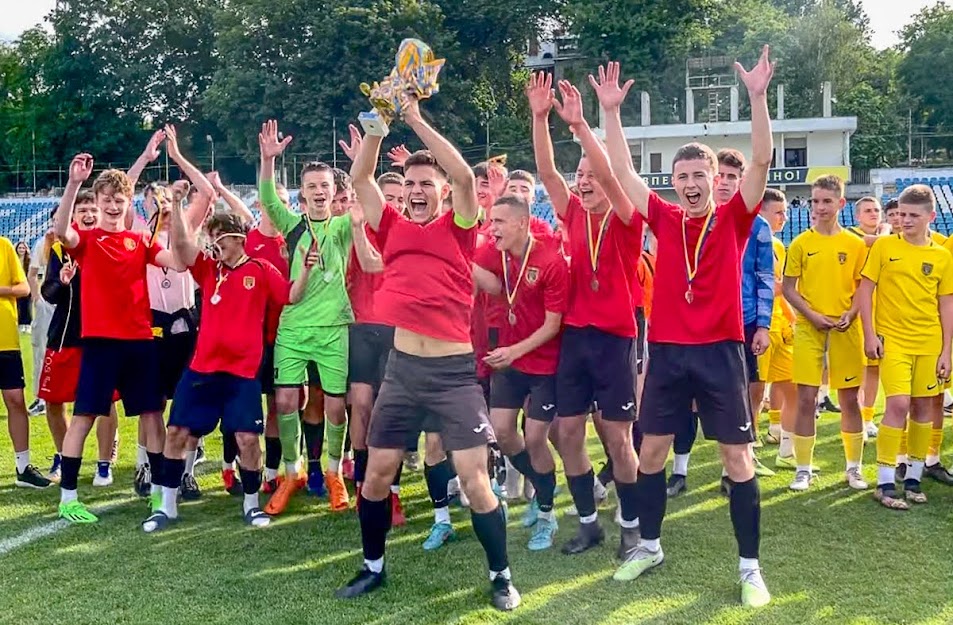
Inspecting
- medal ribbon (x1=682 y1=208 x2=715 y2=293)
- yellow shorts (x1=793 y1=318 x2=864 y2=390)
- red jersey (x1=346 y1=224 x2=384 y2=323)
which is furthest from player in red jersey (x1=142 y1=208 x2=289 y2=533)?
yellow shorts (x1=793 y1=318 x2=864 y2=390)

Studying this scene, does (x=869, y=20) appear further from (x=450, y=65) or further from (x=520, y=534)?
(x=520, y=534)

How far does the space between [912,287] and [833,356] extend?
73 centimetres

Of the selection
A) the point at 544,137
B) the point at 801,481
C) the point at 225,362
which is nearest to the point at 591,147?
the point at 544,137

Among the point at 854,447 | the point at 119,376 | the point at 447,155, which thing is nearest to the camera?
the point at 447,155

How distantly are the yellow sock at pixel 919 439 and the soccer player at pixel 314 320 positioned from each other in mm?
3869

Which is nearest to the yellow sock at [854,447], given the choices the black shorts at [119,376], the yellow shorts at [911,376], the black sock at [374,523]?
the yellow shorts at [911,376]

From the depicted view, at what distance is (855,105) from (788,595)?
4907 cm

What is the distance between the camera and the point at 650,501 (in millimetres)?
4594

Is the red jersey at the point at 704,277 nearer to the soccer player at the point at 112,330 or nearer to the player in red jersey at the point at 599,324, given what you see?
the player in red jersey at the point at 599,324

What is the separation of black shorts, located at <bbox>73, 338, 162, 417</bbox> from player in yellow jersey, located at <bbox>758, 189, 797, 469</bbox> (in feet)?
15.1

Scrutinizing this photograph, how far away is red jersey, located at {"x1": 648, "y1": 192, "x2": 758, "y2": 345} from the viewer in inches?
168

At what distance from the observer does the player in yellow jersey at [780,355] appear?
23.2ft

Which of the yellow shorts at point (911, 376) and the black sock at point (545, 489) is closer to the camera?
the black sock at point (545, 489)

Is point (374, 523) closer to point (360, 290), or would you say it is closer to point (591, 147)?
point (360, 290)
